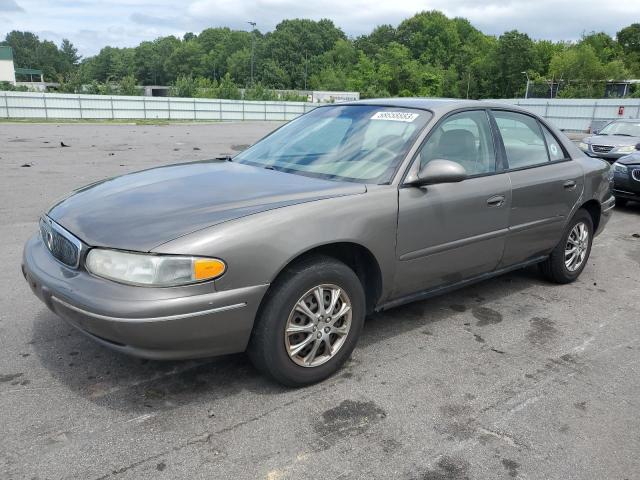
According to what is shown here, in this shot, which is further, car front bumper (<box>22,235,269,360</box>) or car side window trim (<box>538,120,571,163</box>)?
car side window trim (<box>538,120,571,163</box>)

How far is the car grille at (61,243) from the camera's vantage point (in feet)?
9.41

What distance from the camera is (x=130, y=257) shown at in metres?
2.65

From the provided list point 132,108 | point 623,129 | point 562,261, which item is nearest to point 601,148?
point 623,129

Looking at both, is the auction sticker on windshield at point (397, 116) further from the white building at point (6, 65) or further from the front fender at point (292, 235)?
the white building at point (6, 65)

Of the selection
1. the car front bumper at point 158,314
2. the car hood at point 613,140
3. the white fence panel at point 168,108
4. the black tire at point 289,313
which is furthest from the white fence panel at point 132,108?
the black tire at point 289,313

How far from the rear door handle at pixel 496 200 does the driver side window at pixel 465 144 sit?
7.7 inches

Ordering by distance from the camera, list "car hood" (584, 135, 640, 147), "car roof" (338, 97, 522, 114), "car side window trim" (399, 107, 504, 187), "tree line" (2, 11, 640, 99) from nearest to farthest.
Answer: "car side window trim" (399, 107, 504, 187)
"car roof" (338, 97, 522, 114)
"car hood" (584, 135, 640, 147)
"tree line" (2, 11, 640, 99)

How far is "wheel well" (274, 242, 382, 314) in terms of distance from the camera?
325 centimetres

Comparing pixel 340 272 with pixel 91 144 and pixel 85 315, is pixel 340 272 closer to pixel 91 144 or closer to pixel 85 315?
pixel 85 315

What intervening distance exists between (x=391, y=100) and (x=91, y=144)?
1566 centimetres

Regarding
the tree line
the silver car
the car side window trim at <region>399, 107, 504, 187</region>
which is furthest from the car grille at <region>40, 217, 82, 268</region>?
the tree line

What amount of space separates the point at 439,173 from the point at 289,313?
1264 millimetres

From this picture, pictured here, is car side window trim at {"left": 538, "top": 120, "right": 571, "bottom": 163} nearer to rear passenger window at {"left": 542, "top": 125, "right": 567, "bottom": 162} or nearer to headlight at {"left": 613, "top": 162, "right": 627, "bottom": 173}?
rear passenger window at {"left": 542, "top": 125, "right": 567, "bottom": 162}

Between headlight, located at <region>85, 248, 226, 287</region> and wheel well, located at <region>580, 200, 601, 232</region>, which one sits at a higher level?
headlight, located at <region>85, 248, 226, 287</region>
